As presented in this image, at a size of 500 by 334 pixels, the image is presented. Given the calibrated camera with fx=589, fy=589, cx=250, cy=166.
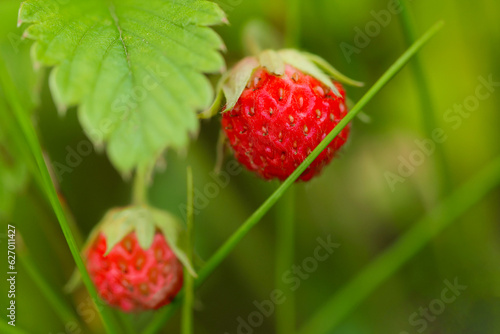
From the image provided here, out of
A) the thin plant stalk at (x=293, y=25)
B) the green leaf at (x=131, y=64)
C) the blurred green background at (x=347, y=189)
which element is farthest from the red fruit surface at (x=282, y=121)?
the blurred green background at (x=347, y=189)

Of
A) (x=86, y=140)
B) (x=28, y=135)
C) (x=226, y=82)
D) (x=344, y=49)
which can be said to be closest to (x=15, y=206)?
(x=86, y=140)

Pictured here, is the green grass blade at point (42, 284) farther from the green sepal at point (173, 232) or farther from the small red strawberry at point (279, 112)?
the small red strawberry at point (279, 112)

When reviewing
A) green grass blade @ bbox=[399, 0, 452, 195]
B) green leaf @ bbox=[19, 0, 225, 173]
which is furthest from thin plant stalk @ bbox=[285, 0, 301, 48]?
green leaf @ bbox=[19, 0, 225, 173]

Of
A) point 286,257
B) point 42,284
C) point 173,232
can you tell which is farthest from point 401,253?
point 42,284

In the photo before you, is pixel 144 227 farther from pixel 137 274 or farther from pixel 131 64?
pixel 131 64

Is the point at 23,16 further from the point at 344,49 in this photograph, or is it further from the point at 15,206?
the point at 344,49

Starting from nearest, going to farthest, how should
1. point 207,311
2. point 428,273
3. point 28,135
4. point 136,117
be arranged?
1. point 136,117
2. point 28,135
3. point 428,273
4. point 207,311

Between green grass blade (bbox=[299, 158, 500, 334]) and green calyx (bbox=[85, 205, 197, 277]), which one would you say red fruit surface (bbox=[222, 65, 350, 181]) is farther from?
green grass blade (bbox=[299, 158, 500, 334])
